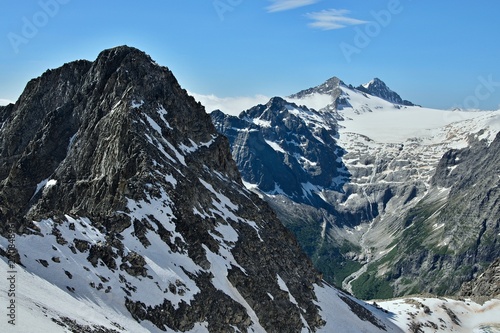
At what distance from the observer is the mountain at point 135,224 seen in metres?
76.6

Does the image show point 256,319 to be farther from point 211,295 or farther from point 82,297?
point 82,297

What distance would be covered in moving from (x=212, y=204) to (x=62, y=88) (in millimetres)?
74004

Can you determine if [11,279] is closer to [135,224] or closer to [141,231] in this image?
[141,231]

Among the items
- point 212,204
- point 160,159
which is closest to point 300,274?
point 212,204

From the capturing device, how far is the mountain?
76.6m

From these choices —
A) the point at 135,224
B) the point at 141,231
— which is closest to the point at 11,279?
the point at 141,231

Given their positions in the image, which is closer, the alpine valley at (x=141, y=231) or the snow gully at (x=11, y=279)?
the snow gully at (x=11, y=279)

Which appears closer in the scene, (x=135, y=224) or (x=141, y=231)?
(x=141, y=231)

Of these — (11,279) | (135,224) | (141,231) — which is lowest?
(11,279)

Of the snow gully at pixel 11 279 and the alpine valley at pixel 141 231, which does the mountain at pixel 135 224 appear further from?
the alpine valley at pixel 141 231

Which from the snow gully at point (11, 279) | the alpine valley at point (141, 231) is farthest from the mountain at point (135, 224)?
the alpine valley at point (141, 231)

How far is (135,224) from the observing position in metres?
97.1

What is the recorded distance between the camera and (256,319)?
107000mm

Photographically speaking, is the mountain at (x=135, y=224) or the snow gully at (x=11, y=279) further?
the mountain at (x=135, y=224)
